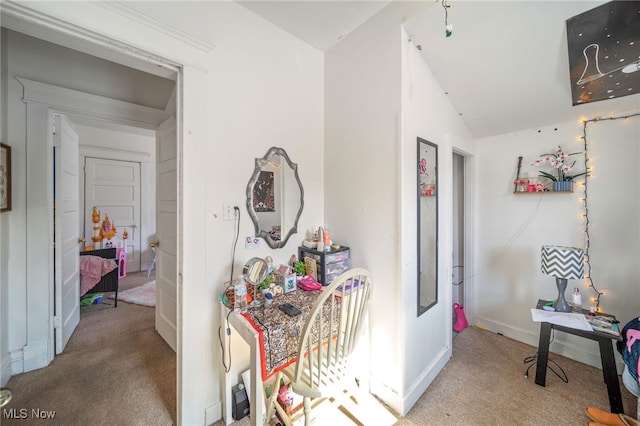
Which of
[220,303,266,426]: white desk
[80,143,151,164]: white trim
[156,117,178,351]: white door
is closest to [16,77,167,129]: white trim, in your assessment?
[156,117,178,351]: white door

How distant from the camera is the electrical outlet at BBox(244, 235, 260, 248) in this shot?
1678 millimetres

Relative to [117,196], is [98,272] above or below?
below

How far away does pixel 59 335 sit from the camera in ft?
6.75

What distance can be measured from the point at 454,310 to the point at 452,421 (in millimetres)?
1342

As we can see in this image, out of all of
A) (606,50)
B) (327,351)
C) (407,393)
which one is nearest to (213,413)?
(327,351)

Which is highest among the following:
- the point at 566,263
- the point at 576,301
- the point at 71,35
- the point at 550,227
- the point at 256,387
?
the point at 71,35

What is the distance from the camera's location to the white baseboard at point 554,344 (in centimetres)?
199

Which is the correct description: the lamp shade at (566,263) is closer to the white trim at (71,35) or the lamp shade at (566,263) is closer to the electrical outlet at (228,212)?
the electrical outlet at (228,212)

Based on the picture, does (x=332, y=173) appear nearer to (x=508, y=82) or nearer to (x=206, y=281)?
(x=206, y=281)

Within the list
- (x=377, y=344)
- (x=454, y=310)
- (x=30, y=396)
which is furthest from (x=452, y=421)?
(x=30, y=396)

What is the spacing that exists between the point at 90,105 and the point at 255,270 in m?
2.02

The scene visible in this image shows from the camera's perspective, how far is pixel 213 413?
4.91ft

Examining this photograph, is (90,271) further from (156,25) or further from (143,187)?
(156,25)

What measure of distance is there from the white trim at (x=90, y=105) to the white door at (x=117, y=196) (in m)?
2.83
